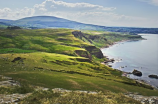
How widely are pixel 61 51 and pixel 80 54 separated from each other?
2293 centimetres

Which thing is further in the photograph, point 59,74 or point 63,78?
point 59,74

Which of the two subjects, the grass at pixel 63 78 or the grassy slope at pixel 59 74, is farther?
the grassy slope at pixel 59 74

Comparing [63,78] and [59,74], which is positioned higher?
[63,78]

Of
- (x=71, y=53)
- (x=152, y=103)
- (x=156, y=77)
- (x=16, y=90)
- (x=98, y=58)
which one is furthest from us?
(x=98, y=58)

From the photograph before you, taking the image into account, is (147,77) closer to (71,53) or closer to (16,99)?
(71,53)

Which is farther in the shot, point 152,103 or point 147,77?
point 147,77

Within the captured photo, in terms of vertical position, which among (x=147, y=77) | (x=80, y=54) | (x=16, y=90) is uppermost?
(x=16, y=90)

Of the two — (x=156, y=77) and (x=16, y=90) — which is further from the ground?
(x=16, y=90)

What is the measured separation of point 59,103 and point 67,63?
85631mm

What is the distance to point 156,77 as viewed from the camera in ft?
384

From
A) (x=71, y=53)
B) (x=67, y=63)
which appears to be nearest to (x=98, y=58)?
(x=71, y=53)

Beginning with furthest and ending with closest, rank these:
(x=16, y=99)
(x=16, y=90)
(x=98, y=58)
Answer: (x=98, y=58), (x=16, y=90), (x=16, y=99)

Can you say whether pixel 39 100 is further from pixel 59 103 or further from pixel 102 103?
pixel 102 103

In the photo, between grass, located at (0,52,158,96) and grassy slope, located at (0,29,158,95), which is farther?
grassy slope, located at (0,29,158,95)
